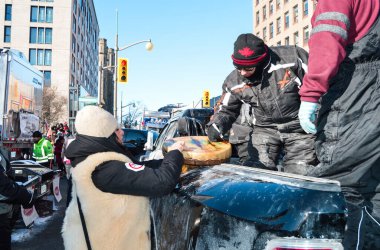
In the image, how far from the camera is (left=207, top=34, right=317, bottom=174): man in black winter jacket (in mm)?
2738

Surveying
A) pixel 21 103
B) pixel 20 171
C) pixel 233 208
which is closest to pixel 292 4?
pixel 21 103

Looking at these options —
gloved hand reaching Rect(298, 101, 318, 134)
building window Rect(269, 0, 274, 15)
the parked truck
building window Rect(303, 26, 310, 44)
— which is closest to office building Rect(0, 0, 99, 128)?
building window Rect(269, 0, 274, 15)

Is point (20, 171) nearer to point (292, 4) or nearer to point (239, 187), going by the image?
point (239, 187)

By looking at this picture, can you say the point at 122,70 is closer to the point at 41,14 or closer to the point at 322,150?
the point at 322,150

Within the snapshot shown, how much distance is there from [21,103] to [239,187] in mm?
9195

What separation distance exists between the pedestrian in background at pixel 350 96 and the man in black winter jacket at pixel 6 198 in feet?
8.97

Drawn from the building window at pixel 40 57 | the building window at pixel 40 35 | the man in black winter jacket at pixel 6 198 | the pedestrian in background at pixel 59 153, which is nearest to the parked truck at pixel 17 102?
the pedestrian in background at pixel 59 153

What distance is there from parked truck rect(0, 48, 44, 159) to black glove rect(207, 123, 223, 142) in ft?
20.2

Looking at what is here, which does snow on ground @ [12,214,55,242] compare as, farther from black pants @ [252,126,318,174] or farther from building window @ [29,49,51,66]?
building window @ [29,49,51,66]

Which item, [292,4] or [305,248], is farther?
[292,4]

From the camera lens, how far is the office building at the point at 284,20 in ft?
129

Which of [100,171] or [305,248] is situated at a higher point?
[100,171]

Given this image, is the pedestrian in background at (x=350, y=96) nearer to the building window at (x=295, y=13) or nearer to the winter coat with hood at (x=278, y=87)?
the winter coat with hood at (x=278, y=87)

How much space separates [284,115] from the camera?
2.88 meters
